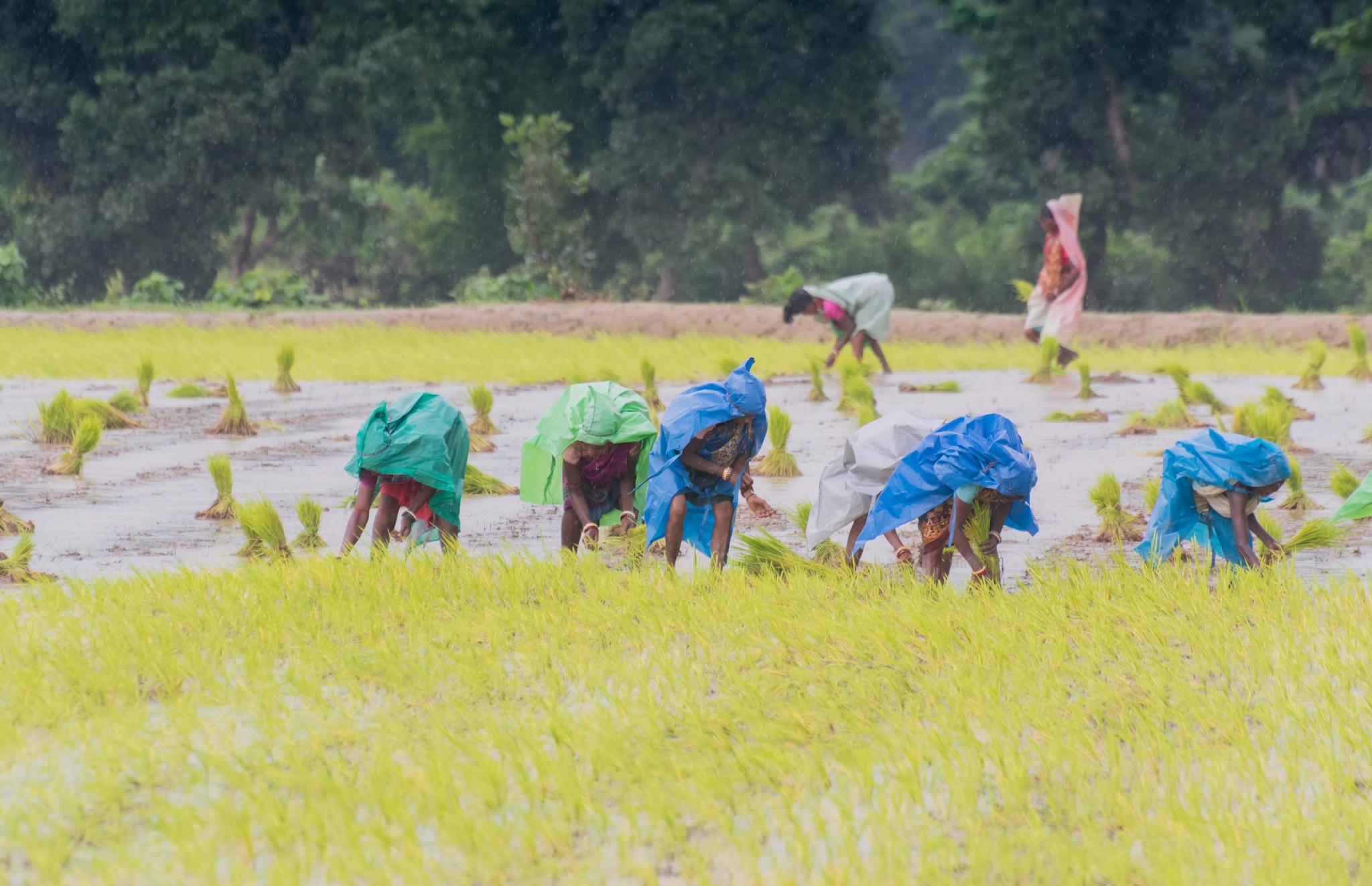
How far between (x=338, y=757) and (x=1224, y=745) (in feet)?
7.23

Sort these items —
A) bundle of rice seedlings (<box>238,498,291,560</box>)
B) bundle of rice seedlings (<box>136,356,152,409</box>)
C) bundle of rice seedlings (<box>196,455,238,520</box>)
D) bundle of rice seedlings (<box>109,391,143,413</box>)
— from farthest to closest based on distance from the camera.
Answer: bundle of rice seedlings (<box>136,356,152,409</box>)
bundle of rice seedlings (<box>109,391,143,413</box>)
bundle of rice seedlings (<box>196,455,238,520</box>)
bundle of rice seedlings (<box>238,498,291,560</box>)

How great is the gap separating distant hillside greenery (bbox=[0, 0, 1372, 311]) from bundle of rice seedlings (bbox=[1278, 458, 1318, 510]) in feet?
53.5

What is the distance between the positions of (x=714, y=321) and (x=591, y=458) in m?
14.8

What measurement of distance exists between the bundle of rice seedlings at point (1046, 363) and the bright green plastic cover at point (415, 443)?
8303mm

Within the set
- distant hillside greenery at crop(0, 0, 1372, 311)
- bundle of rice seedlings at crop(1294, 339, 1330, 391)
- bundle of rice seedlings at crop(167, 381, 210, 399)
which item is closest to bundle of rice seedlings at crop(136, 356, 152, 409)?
bundle of rice seedlings at crop(167, 381, 210, 399)

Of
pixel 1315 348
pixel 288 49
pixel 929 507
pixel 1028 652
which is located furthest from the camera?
pixel 288 49

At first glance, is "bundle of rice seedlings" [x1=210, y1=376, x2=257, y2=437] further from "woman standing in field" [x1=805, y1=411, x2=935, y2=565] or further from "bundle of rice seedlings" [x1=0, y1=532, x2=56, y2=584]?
"woman standing in field" [x1=805, y1=411, x2=935, y2=565]

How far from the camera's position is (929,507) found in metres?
6.02

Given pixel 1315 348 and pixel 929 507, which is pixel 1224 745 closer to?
pixel 929 507

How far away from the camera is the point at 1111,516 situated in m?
7.34

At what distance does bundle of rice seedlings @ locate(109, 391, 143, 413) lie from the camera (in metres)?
11.9

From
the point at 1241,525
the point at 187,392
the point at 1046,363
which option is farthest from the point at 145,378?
the point at 1241,525

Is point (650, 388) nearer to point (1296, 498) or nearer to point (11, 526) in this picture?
point (1296, 498)

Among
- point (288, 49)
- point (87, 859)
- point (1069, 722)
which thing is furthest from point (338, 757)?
point (288, 49)
